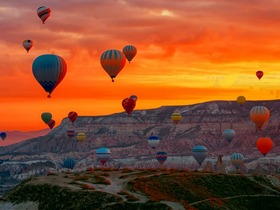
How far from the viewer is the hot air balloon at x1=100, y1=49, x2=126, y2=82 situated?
5591 inches

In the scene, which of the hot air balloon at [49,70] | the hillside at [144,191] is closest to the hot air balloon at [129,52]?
the hot air balloon at [49,70]

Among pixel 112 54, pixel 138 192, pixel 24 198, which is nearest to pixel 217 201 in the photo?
pixel 138 192

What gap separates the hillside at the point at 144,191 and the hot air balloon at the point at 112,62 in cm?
3884

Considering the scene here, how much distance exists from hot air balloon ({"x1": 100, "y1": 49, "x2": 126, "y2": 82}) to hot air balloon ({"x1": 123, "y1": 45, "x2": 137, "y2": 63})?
31046 millimetres

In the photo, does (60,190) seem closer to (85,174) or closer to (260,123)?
(85,174)

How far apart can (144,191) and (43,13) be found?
83.8 m

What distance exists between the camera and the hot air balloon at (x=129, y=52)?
572 ft

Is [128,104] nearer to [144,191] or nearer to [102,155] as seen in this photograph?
[102,155]

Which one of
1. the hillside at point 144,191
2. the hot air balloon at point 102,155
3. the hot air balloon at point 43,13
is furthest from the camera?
the hot air balloon at point 102,155

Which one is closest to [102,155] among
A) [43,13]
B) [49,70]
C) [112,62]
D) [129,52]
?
[129,52]

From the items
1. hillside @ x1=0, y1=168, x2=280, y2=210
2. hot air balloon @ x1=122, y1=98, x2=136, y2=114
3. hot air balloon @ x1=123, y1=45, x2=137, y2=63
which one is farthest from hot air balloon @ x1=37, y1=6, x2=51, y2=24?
hillside @ x1=0, y1=168, x2=280, y2=210

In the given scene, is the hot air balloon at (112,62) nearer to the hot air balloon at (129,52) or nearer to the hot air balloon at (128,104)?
the hot air balloon at (129,52)

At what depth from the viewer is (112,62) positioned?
465ft

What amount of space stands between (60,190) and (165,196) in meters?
15.0
